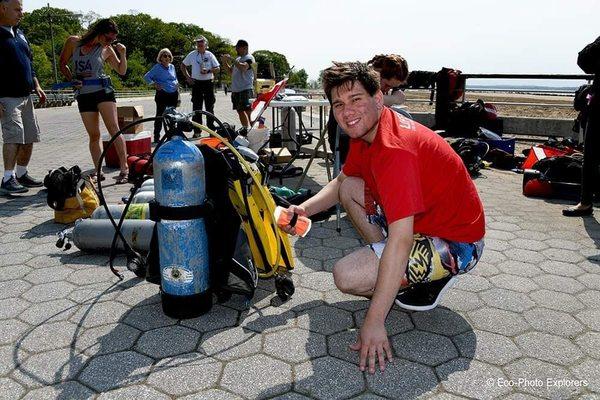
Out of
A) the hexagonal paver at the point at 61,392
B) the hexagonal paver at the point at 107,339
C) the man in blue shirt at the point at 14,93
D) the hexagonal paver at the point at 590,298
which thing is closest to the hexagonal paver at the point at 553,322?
the hexagonal paver at the point at 590,298

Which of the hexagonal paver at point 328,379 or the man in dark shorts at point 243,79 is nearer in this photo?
the hexagonal paver at point 328,379

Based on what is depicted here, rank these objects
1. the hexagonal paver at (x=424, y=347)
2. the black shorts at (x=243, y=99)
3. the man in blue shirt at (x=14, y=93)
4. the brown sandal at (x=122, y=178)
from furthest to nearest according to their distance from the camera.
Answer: the black shorts at (x=243, y=99), the brown sandal at (x=122, y=178), the man in blue shirt at (x=14, y=93), the hexagonal paver at (x=424, y=347)

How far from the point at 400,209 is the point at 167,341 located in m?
1.42

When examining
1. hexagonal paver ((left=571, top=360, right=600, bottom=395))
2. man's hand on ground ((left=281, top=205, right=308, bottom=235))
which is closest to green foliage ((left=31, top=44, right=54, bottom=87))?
man's hand on ground ((left=281, top=205, right=308, bottom=235))

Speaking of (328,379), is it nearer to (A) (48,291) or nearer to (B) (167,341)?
(B) (167,341)

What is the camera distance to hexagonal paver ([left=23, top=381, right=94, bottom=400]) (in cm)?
206

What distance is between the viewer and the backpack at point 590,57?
4.41 m

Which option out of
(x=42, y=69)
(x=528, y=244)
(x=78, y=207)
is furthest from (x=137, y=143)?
(x=42, y=69)

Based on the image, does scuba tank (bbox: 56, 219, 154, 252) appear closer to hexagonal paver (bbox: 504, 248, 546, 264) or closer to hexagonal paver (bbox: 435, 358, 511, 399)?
hexagonal paver (bbox: 435, 358, 511, 399)

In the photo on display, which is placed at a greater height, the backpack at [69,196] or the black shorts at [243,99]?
the black shorts at [243,99]

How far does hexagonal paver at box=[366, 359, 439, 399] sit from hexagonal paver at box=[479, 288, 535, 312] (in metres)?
0.90

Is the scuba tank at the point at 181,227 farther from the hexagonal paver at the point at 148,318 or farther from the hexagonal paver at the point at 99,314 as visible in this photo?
the hexagonal paver at the point at 99,314

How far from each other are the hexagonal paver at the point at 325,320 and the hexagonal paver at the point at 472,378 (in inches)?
23.6

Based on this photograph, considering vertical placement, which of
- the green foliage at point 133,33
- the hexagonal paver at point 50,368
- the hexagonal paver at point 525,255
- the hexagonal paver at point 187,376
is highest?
the green foliage at point 133,33
